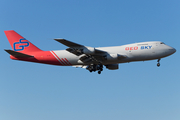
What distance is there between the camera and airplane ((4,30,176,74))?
40.7 m

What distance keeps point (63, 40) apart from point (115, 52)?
32.0ft

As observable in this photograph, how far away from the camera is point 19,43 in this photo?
4575cm

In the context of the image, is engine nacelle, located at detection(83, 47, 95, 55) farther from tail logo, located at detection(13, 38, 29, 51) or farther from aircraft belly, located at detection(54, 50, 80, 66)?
tail logo, located at detection(13, 38, 29, 51)

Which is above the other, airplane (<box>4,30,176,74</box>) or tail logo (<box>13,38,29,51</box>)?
tail logo (<box>13,38,29,51</box>)

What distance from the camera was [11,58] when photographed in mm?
43344

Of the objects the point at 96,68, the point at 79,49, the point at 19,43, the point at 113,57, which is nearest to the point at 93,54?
→ the point at 79,49

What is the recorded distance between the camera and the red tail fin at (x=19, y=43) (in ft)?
148

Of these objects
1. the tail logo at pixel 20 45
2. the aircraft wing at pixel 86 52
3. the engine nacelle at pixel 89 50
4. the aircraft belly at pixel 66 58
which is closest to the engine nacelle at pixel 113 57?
the aircraft wing at pixel 86 52

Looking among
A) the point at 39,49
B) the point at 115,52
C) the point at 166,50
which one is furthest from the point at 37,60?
the point at 166,50

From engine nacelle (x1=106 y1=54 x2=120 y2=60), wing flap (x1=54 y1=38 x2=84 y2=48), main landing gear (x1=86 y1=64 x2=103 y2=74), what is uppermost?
wing flap (x1=54 y1=38 x2=84 y2=48)

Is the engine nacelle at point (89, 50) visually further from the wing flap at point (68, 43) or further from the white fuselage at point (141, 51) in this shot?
the white fuselage at point (141, 51)

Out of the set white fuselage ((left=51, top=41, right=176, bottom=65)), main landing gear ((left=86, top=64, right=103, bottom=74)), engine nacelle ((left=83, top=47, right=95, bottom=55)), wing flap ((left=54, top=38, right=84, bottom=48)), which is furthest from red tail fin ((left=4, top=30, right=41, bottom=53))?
engine nacelle ((left=83, top=47, right=95, bottom=55))

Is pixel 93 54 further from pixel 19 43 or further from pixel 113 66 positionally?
pixel 19 43

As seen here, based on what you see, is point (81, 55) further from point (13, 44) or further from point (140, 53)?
point (13, 44)
